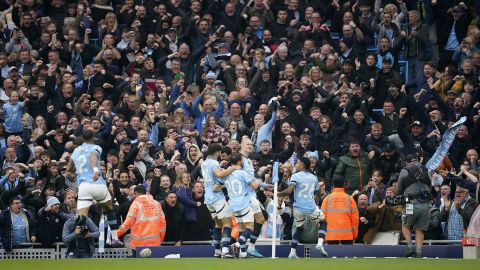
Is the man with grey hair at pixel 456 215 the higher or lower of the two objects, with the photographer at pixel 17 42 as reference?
lower

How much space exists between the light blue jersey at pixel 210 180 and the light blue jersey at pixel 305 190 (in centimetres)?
148

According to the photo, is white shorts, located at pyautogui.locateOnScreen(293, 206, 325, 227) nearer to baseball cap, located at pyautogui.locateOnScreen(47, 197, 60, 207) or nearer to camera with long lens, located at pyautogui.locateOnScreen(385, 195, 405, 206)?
camera with long lens, located at pyautogui.locateOnScreen(385, 195, 405, 206)

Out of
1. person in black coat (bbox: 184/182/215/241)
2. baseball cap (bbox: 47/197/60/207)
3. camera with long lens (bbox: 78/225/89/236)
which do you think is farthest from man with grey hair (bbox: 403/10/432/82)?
camera with long lens (bbox: 78/225/89/236)

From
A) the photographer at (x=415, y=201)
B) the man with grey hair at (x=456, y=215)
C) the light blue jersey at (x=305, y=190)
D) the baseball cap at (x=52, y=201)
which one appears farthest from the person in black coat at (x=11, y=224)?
the man with grey hair at (x=456, y=215)

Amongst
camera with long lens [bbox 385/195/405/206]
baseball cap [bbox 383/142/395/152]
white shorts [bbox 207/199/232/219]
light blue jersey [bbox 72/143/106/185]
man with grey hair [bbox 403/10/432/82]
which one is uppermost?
man with grey hair [bbox 403/10/432/82]

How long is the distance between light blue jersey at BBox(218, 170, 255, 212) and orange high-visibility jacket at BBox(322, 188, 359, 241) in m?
2.16

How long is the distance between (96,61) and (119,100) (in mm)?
1499

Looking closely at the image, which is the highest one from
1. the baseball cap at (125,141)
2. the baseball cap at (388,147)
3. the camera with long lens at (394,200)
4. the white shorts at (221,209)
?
the baseball cap at (125,141)

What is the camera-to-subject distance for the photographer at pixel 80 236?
27609 millimetres

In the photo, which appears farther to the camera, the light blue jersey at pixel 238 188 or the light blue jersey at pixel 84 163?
the light blue jersey at pixel 84 163

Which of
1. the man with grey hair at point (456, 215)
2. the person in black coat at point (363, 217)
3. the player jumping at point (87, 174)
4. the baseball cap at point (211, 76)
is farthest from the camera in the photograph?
the baseball cap at point (211, 76)

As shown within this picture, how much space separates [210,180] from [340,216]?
2.79 m

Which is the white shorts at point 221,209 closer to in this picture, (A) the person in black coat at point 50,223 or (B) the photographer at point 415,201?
(B) the photographer at point 415,201

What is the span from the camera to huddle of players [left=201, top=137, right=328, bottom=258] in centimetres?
2686
